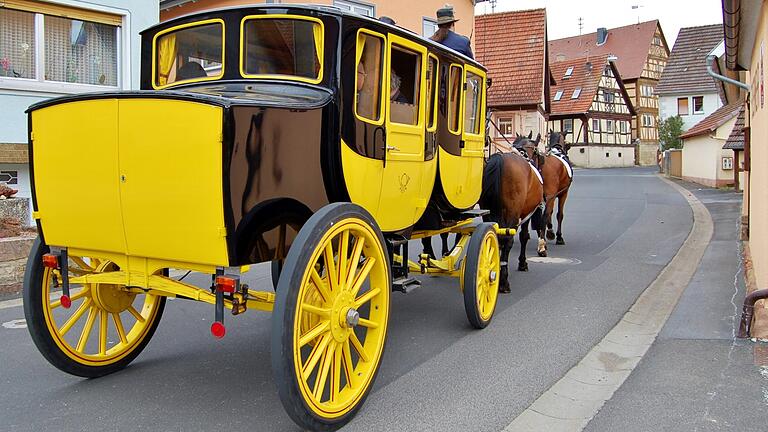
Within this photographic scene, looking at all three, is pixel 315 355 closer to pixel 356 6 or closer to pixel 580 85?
pixel 356 6

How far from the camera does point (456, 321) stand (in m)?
6.37

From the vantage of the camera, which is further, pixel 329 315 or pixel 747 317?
pixel 747 317

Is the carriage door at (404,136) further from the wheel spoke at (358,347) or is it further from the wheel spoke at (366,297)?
the wheel spoke at (358,347)

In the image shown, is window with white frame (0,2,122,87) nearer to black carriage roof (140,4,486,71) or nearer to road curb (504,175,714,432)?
black carriage roof (140,4,486,71)

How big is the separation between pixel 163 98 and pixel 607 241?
1005cm

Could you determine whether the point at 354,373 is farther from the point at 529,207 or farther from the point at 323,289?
the point at 529,207

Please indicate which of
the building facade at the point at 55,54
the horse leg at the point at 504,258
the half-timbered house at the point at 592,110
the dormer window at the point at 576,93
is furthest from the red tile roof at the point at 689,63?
the horse leg at the point at 504,258

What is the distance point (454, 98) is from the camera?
5.90 meters

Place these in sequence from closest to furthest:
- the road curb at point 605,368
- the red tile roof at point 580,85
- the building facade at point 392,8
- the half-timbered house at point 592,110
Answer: the road curb at point 605,368 < the building facade at point 392,8 < the red tile roof at point 580,85 < the half-timbered house at point 592,110

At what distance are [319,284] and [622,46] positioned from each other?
80.3m

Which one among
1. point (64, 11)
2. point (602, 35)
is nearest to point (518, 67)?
point (64, 11)

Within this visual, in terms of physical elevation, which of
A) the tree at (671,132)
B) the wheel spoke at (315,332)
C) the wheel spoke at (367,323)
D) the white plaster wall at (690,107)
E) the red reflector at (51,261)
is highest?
the white plaster wall at (690,107)

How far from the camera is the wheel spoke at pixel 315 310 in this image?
346 centimetres

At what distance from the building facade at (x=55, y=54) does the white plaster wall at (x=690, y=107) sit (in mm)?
45969
